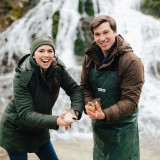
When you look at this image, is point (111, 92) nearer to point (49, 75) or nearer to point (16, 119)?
point (49, 75)

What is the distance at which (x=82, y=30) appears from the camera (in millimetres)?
9672

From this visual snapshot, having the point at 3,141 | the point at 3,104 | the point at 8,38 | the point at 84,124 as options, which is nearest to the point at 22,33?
the point at 8,38

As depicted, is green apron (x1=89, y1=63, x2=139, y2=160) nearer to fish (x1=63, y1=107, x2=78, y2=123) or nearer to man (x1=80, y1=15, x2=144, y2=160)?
man (x1=80, y1=15, x2=144, y2=160)

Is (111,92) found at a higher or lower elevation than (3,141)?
higher

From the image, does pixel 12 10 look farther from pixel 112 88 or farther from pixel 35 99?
pixel 112 88

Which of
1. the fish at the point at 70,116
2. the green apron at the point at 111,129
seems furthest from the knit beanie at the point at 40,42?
the fish at the point at 70,116

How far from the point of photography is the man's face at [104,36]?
272 centimetres

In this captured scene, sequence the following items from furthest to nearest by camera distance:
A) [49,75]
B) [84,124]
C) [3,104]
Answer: [3,104] < [84,124] < [49,75]

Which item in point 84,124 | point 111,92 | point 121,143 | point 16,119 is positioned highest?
point 111,92

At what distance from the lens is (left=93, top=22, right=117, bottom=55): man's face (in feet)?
Answer: 8.94

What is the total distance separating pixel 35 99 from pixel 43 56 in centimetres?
37

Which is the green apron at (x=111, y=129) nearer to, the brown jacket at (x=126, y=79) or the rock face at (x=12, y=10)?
the brown jacket at (x=126, y=79)

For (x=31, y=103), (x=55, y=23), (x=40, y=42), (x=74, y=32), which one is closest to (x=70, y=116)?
(x=31, y=103)

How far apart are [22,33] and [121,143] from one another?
7.54 metres
